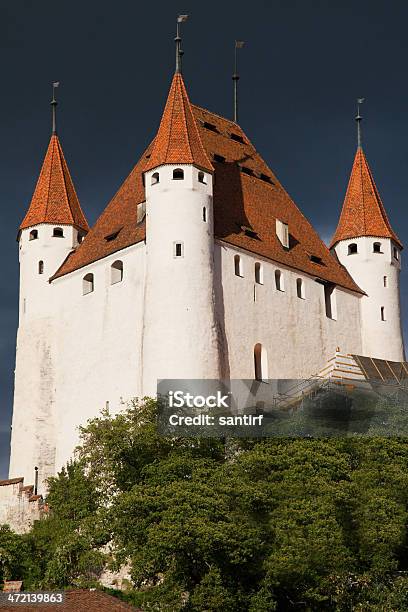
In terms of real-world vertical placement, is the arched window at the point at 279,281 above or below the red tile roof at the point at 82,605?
above

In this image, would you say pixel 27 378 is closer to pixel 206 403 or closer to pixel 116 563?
pixel 206 403

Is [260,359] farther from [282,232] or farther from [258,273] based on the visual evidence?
[282,232]

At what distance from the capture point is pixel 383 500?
127ft

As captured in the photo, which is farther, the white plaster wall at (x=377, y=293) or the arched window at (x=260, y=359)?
the white plaster wall at (x=377, y=293)

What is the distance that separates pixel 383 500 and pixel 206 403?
867 centimetres

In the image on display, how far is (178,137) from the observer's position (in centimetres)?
5053

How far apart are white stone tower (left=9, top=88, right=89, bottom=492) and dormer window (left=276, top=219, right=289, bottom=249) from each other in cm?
842

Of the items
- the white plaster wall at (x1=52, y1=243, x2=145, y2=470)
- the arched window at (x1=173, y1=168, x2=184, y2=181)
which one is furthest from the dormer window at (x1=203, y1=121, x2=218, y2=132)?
the white plaster wall at (x1=52, y1=243, x2=145, y2=470)

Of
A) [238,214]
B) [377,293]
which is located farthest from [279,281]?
[377,293]

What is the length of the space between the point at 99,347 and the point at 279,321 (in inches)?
288

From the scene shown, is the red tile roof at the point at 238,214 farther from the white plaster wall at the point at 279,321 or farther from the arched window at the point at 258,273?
the white plaster wall at the point at 279,321

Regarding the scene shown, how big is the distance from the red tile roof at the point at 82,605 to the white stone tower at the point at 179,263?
13.5 meters

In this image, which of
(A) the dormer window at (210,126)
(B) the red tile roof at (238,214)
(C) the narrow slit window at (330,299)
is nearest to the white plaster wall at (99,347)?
(B) the red tile roof at (238,214)

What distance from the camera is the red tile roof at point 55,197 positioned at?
55844 mm
